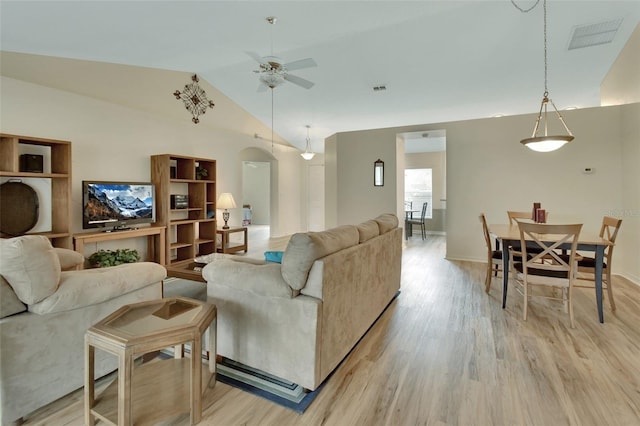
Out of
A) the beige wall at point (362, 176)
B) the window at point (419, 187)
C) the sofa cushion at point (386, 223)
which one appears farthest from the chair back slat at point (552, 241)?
the window at point (419, 187)

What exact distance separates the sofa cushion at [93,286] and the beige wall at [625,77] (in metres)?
5.98

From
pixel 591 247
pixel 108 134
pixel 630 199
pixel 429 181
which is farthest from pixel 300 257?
pixel 429 181

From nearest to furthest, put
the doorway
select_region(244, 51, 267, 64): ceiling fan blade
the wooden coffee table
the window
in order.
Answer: the wooden coffee table → select_region(244, 51, 267, 64): ceiling fan blade → the doorway → the window

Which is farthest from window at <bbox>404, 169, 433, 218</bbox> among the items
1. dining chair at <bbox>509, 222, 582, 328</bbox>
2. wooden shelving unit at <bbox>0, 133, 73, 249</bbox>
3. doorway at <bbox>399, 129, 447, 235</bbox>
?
wooden shelving unit at <bbox>0, 133, 73, 249</bbox>

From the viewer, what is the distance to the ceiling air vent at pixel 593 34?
3.85 meters

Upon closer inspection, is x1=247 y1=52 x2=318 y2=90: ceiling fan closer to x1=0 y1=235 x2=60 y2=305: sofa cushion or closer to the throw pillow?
the throw pillow

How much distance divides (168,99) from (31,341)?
4705mm

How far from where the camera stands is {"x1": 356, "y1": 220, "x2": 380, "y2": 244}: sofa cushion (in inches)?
104

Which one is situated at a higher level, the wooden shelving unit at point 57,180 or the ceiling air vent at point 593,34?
the ceiling air vent at point 593,34

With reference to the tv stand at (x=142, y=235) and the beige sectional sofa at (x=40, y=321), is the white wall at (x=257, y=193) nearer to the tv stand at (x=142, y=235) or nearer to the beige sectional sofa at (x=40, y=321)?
the tv stand at (x=142, y=235)

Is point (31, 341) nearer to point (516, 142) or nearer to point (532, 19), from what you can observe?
point (532, 19)

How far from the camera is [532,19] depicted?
3.78 meters

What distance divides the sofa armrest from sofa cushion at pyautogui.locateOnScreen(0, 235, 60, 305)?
847 millimetres

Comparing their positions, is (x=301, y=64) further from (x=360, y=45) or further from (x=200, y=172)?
(x=200, y=172)
